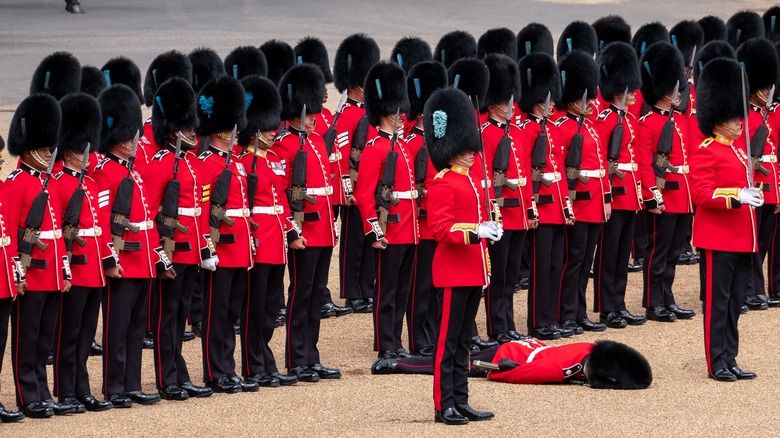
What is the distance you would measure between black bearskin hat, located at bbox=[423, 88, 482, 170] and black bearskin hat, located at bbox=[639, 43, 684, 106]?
299 centimetres

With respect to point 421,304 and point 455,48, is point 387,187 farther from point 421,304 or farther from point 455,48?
point 455,48

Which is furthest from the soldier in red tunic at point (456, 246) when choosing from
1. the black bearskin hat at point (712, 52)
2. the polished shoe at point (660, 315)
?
the black bearskin hat at point (712, 52)

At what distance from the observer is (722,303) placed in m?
7.75

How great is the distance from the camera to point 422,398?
7395mm

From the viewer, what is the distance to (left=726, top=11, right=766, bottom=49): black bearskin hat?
12438 mm

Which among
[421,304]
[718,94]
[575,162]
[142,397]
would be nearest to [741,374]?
[718,94]

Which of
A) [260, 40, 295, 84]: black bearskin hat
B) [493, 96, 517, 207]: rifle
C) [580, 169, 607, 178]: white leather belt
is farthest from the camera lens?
[260, 40, 295, 84]: black bearskin hat

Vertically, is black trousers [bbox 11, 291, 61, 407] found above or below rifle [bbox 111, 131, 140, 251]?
below

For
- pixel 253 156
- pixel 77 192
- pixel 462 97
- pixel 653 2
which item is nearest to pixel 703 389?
pixel 462 97

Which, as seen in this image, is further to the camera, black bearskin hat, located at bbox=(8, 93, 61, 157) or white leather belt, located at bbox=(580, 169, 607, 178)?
white leather belt, located at bbox=(580, 169, 607, 178)

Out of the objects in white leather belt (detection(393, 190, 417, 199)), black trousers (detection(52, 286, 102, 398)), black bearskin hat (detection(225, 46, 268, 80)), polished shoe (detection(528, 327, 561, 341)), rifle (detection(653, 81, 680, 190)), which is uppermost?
black bearskin hat (detection(225, 46, 268, 80))

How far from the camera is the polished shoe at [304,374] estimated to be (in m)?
7.96

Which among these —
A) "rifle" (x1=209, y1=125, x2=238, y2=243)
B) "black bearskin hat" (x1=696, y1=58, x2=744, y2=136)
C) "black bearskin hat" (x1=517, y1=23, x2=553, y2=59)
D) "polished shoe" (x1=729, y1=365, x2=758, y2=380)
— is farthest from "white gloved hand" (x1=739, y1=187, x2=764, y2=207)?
"black bearskin hat" (x1=517, y1=23, x2=553, y2=59)

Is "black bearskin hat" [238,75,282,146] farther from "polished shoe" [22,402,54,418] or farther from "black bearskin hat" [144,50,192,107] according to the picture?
"polished shoe" [22,402,54,418]
